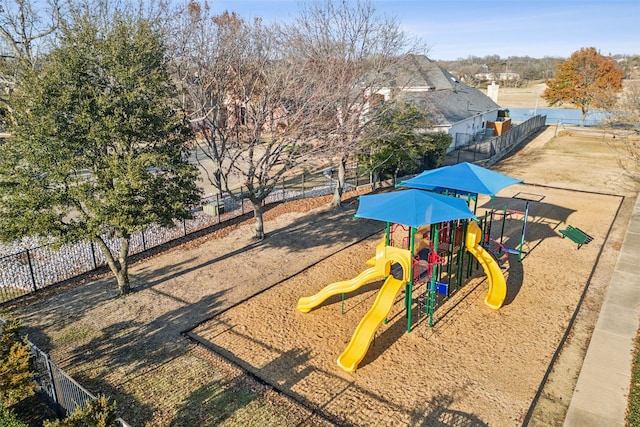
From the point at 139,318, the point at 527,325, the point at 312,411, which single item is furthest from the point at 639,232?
the point at 139,318

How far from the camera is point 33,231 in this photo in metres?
10.8

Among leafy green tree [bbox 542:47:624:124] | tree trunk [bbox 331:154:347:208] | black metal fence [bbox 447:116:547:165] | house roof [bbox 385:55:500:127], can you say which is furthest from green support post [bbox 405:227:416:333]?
leafy green tree [bbox 542:47:624:124]

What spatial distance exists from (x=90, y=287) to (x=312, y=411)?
29.4ft

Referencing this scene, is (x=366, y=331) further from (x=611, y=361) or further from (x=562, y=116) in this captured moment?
(x=562, y=116)

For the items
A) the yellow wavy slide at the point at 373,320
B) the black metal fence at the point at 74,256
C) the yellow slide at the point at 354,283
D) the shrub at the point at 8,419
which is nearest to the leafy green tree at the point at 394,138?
the black metal fence at the point at 74,256

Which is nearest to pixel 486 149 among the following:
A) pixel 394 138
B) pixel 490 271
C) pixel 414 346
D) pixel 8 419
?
pixel 394 138

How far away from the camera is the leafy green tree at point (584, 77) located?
54.0 meters

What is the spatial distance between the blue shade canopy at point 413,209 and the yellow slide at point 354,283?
0.90 metres

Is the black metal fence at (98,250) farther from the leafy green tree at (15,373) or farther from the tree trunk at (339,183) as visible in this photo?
the leafy green tree at (15,373)

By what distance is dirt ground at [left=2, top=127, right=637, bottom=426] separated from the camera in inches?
333

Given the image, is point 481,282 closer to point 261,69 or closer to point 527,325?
point 527,325

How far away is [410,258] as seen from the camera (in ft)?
35.0

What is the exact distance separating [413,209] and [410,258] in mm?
1209

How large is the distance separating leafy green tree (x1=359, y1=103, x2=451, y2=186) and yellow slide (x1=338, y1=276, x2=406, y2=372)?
424 inches
